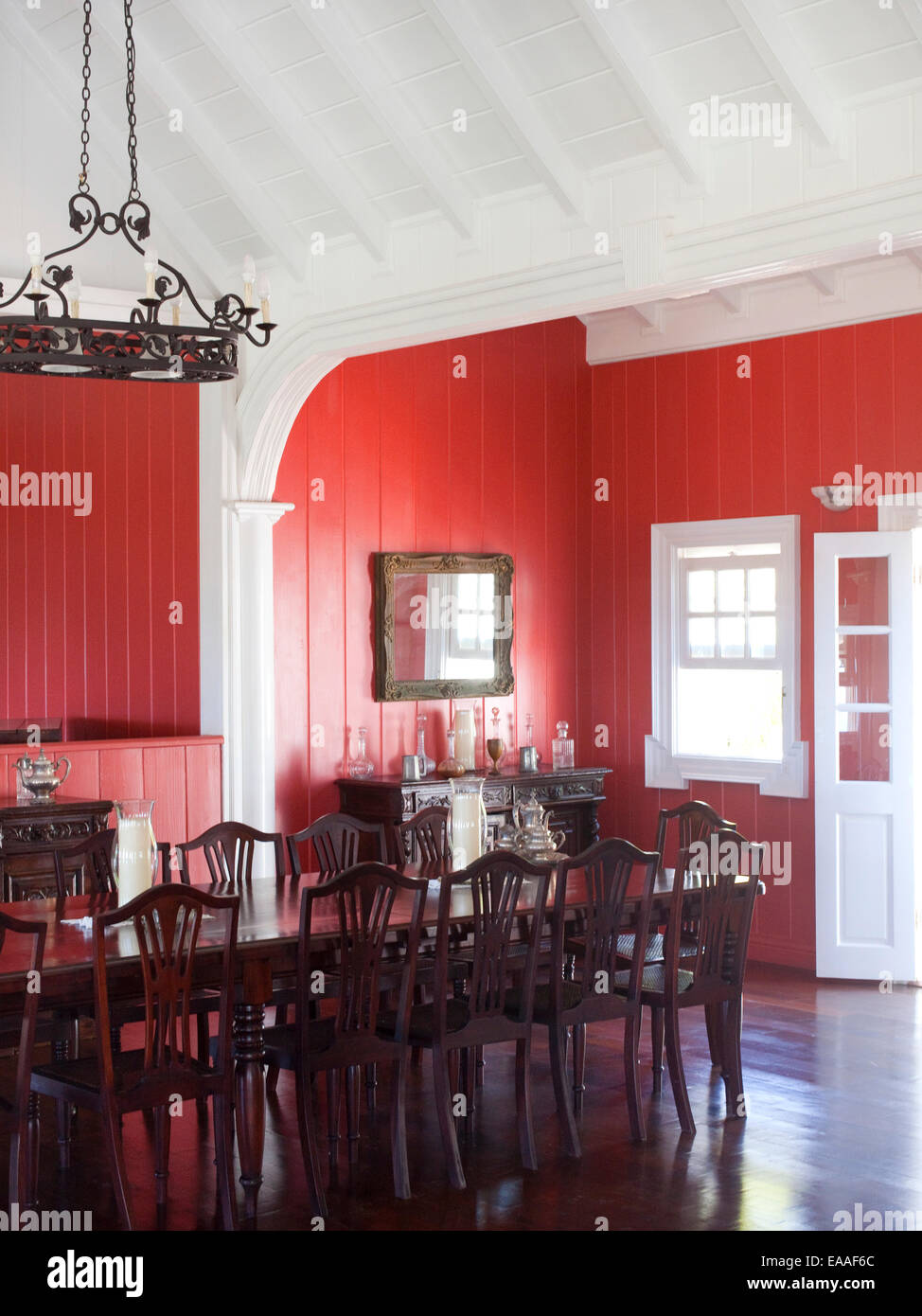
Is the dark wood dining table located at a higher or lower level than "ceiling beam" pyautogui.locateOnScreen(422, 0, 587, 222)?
lower

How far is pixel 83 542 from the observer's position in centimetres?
823

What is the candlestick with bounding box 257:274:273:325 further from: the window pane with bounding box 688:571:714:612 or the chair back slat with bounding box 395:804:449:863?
the window pane with bounding box 688:571:714:612

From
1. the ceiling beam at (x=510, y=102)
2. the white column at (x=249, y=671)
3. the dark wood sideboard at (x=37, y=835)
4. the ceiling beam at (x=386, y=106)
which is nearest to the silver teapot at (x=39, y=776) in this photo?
the dark wood sideboard at (x=37, y=835)

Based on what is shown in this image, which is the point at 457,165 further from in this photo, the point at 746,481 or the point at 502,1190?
the point at 502,1190

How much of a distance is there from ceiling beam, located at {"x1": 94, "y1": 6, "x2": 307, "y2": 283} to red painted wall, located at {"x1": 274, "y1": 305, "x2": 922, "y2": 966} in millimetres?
982

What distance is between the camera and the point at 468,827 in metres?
5.55

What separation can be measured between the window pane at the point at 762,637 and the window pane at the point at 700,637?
27 cm

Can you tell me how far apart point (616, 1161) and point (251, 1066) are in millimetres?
1260

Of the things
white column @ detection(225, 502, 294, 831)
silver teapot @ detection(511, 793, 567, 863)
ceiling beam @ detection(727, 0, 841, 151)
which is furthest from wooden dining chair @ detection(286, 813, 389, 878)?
ceiling beam @ detection(727, 0, 841, 151)

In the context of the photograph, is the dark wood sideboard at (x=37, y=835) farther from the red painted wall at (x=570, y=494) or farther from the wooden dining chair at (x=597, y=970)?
the wooden dining chair at (x=597, y=970)

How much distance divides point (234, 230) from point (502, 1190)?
4683 mm

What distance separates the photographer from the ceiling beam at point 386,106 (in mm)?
5688

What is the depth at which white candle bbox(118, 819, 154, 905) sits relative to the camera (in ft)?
15.6

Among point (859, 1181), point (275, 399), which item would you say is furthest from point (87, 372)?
point (859, 1181)
